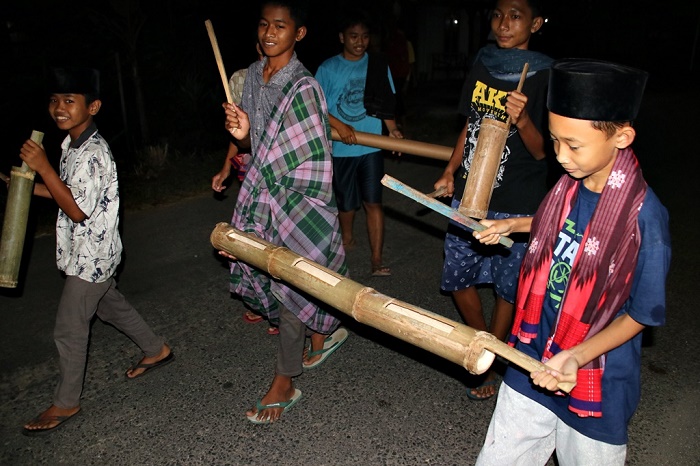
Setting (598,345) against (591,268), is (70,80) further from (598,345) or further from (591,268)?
(598,345)

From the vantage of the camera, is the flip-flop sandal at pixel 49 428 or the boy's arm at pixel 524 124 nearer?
the boy's arm at pixel 524 124

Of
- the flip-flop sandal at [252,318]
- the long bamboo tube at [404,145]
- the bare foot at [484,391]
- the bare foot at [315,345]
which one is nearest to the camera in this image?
the bare foot at [484,391]

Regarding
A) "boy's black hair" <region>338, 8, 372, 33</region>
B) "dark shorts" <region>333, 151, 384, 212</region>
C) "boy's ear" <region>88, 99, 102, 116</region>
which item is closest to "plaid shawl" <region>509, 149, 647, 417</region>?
"boy's ear" <region>88, 99, 102, 116</region>

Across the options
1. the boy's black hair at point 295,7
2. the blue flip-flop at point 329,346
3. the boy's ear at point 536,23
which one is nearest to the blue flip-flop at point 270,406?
the blue flip-flop at point 329,346

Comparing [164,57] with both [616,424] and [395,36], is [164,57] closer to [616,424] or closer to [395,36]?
[395,36]

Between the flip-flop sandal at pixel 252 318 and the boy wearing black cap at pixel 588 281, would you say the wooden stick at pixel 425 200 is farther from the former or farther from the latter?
the flip-flop sandal at pixel 252 318

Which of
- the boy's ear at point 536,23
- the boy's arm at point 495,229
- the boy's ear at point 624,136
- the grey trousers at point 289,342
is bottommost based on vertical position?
the grey trousers at point 289,342

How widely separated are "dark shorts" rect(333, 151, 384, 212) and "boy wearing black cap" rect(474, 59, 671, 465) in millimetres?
2725

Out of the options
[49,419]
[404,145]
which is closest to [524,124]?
[404,145]

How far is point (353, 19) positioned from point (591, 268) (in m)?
3.33

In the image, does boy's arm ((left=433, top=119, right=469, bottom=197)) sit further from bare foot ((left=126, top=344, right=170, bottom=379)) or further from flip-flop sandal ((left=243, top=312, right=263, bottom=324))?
bare foot ((left=126, top=344, right=170, bottom=379))

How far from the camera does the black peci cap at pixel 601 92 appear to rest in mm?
1715

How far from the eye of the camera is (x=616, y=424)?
191 centimetres

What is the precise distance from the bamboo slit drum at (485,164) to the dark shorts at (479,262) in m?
0.51
